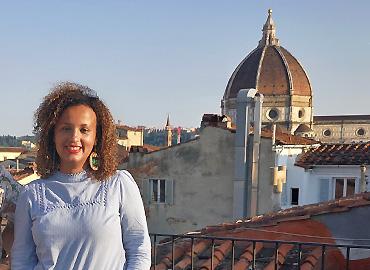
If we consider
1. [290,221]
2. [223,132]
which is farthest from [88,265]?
[223,132]

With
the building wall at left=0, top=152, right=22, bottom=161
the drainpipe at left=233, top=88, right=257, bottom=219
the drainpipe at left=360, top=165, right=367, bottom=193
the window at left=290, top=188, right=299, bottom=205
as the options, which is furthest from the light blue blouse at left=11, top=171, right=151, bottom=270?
the building wall at left=0, top=152, right=22, bottom=161

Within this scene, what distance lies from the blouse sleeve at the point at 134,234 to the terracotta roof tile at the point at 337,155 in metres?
11.3

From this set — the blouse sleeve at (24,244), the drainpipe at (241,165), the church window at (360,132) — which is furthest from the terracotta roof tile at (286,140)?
the church window at (360,132)

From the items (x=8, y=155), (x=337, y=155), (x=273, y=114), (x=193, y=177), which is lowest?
(x=8, y=155)

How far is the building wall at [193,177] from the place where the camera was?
13758 mm

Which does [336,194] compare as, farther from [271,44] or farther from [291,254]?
[271,44]

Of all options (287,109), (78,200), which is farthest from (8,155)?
(78,200)

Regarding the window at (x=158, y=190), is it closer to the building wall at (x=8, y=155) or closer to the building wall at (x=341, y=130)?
the building wall at (x=8, y=155)

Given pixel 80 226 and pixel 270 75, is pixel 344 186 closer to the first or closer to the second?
pixel 80 226

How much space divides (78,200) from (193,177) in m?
12.1

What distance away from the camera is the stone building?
210 feet

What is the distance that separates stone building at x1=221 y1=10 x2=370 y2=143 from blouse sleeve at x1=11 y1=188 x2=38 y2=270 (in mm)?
60033

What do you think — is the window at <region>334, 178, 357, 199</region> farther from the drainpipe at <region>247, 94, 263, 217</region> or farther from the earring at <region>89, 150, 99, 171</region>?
the earring at <region>89, 150, 99, 171</region>

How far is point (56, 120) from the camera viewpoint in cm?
222
